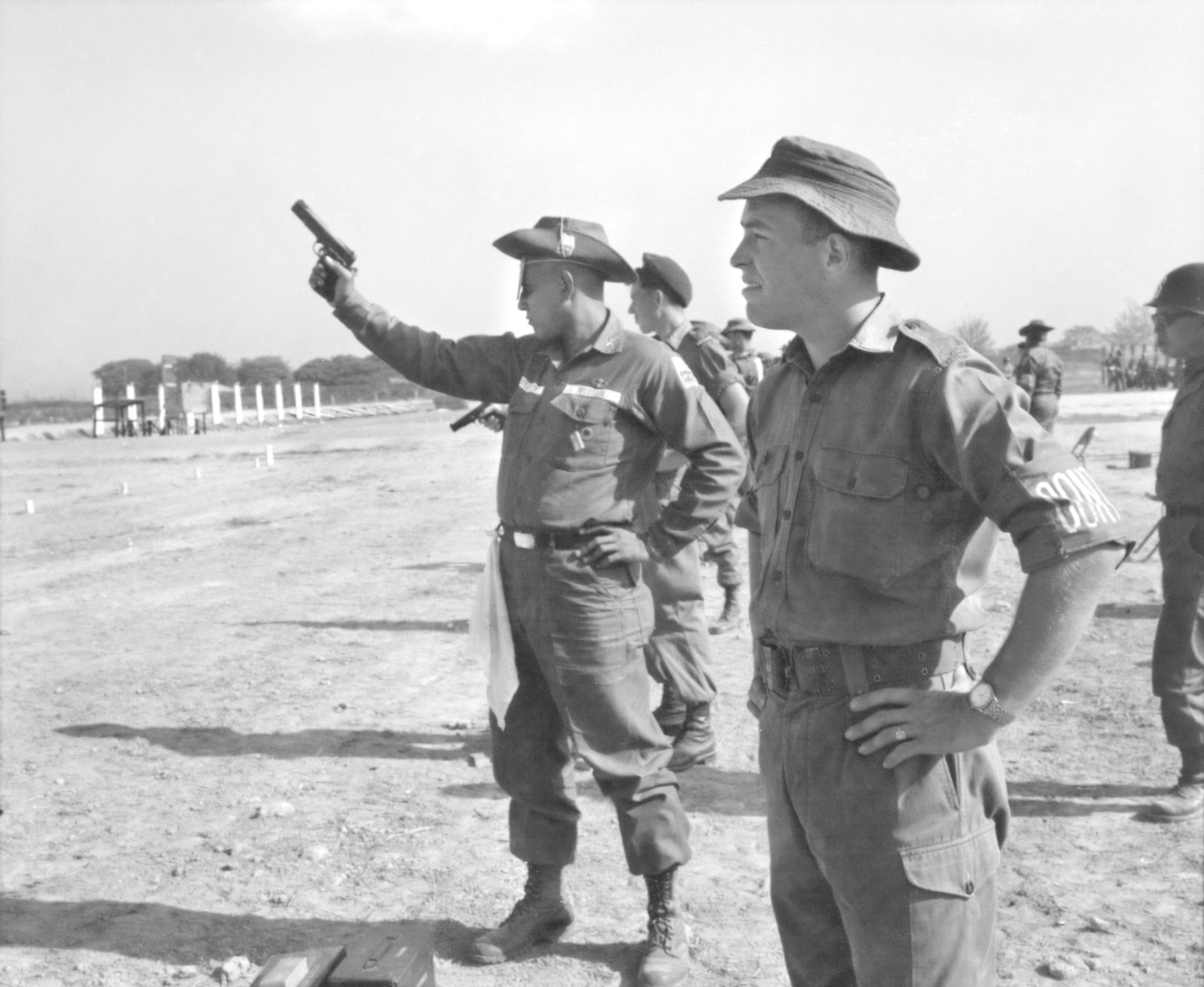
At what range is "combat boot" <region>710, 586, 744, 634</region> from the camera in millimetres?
8812

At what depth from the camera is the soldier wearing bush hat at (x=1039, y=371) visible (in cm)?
1527

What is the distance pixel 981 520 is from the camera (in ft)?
7.68

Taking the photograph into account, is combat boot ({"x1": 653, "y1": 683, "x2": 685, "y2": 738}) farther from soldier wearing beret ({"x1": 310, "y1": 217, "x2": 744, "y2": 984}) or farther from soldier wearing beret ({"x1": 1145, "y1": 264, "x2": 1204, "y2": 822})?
soldier wearing beret ({"x1": 1145, "y1": 264, "x2": 1204, "y2": 822})

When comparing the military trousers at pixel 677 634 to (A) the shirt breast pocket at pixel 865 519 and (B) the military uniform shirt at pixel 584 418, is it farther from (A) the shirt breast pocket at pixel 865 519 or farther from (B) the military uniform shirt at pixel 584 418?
(A) the shirt breast pocket at pixel 865 519

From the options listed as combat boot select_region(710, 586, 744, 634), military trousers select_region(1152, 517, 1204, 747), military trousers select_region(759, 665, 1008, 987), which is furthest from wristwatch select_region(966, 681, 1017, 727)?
combat boot select_region(710, 586, 744, 634)

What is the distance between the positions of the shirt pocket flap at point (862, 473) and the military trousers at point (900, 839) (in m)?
0.37

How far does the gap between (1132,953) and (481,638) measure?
2.42m

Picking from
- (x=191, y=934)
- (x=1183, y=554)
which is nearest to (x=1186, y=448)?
(x=1183, y=554)

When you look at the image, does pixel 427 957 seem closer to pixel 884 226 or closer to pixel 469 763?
pixel 884 226

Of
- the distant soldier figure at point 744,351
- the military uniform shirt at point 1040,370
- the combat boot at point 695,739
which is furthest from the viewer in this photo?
the military uniform shirt at point 1040,370

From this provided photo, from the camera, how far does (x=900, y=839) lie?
229cm

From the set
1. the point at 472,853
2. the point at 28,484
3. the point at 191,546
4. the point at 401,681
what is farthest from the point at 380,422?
the point at 472,853

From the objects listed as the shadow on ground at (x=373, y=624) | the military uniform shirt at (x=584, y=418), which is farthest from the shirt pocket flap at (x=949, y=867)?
the shadow on ground at (x=373, y=624)

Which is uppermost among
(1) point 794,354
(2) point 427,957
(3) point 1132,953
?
(1) point 794,354
